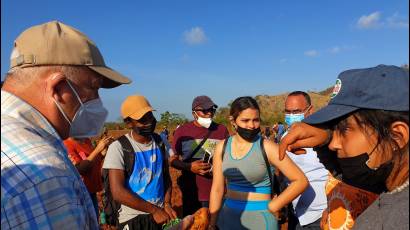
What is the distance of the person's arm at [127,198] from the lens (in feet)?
11.1

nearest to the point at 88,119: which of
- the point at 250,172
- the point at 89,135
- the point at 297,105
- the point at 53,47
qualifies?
the point at 89,135

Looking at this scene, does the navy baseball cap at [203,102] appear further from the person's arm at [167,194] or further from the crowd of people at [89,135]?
the crowd of people at [89,135]

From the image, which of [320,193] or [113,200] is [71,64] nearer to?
[113,200]

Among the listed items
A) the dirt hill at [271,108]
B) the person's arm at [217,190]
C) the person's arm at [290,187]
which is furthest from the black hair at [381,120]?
the dirt hill at [271,108]

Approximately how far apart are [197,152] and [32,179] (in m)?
3.85

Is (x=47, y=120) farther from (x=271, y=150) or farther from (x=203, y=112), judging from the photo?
(x=203, y=112)

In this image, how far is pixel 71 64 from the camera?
1726 mm

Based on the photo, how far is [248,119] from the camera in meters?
3.62

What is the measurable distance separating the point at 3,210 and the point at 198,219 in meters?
1.34

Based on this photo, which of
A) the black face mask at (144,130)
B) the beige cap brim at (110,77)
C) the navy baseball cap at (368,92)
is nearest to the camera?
the navy baseball cap at (368,92)

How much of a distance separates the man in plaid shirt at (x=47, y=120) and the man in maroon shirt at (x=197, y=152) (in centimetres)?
306

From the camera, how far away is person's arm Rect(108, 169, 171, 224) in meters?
3.38

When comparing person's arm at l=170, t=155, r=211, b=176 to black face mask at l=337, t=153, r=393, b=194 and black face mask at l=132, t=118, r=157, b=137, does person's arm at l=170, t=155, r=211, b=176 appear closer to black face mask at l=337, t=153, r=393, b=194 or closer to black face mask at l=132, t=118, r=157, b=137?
black face mask at l=132, t=118, r=157, b=137

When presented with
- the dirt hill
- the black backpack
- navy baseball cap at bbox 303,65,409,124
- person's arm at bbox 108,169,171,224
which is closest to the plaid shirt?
navy baseball cap at bbox 303,65,409,124
